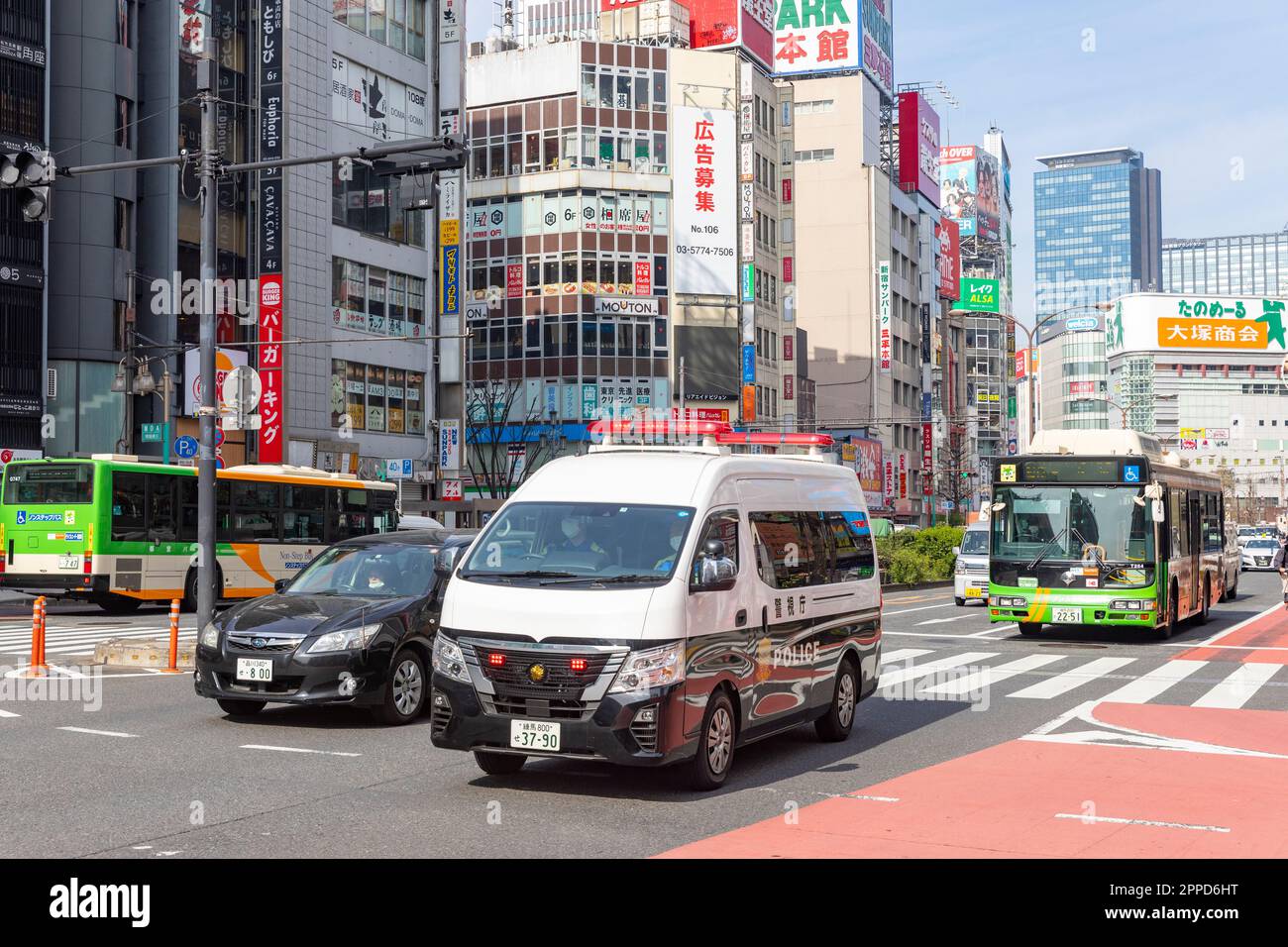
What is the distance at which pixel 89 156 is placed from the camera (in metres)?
44.8

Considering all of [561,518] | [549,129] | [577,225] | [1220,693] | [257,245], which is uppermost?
[549,129]

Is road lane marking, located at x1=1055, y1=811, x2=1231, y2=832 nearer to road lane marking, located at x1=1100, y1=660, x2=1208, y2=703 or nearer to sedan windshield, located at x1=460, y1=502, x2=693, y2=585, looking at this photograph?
sedan windshield, located at x1=460, y1=502, x2=693, y2=585

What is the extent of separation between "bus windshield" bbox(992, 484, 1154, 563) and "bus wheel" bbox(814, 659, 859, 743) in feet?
35.3

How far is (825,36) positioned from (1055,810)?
102 meters

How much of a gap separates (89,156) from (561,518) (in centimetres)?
3982

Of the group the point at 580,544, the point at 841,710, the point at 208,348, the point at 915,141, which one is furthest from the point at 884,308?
the point at 580,544

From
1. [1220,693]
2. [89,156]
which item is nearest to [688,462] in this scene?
[1220,693]

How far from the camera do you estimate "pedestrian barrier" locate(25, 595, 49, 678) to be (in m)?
16.4

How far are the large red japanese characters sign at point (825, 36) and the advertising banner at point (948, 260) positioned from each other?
22.5m

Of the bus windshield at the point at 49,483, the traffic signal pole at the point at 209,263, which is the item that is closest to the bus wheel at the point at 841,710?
the traffic signal pole at the point at 209,263

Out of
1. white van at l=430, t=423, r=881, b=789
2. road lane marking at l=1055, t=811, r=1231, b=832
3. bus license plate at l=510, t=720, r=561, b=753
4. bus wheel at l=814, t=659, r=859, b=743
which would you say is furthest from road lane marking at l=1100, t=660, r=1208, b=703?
bus license plate at l=510, t=720, r=561, b=753

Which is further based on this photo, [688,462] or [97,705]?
[97,705]
